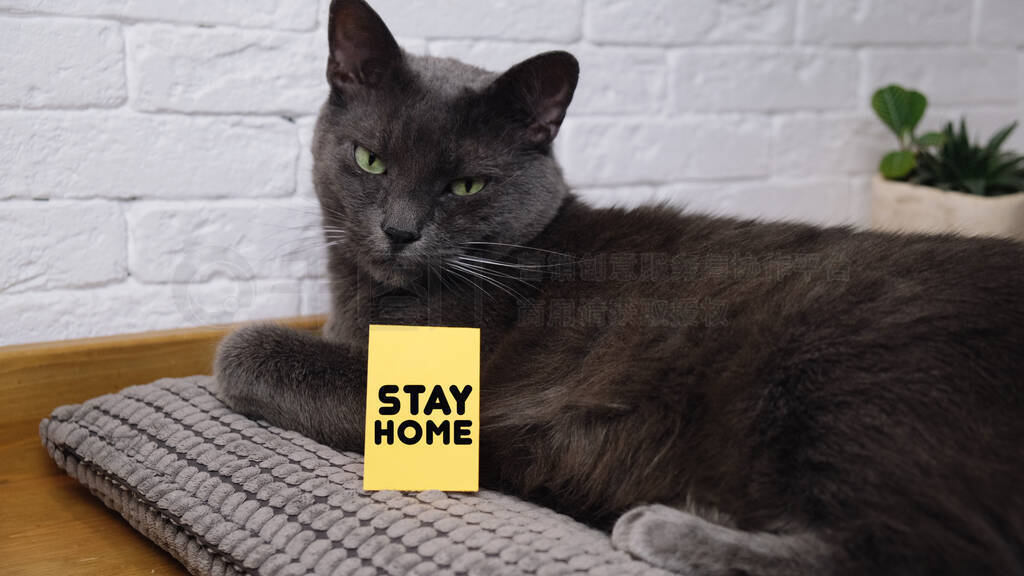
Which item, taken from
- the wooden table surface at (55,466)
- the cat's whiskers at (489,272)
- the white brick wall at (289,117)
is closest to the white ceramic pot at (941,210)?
the white brick wall at (289,117)

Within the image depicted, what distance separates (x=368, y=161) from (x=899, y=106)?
1.16m

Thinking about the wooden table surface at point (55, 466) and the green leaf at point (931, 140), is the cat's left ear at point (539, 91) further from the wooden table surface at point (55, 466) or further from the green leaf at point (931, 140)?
the green leaf at point (931, 140)

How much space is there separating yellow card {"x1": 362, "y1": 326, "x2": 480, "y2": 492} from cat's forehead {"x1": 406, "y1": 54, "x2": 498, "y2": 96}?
0.33m

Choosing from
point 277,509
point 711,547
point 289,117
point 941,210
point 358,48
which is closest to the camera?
point 711,547

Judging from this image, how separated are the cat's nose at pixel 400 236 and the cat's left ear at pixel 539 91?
0.21m

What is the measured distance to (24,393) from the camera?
1.31 meters

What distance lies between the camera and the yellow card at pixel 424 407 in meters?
0.99

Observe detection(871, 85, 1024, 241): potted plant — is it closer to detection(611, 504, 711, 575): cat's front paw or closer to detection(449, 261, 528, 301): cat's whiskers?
detection(449, 261, 528, 301): cat's whiskers

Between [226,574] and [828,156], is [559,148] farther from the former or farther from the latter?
[226,574]

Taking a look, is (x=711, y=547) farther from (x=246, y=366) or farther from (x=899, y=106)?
(x=899, y=106)

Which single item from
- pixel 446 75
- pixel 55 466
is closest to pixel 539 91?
pixel 446 75

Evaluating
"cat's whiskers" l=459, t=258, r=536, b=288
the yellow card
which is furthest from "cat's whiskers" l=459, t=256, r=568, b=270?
the yellow card

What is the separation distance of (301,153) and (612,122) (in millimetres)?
601

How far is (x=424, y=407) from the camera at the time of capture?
39.4 inches
